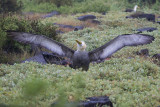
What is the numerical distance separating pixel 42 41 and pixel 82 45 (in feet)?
3.62

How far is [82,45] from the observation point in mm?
7598

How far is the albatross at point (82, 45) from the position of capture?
25.0 ft

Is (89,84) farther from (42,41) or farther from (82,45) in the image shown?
(42,41)

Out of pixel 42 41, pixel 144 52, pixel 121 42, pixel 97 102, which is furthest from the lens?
pixel 144 52

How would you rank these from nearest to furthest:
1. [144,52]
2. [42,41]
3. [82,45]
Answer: [82,45]
[42,41]
[144,52]

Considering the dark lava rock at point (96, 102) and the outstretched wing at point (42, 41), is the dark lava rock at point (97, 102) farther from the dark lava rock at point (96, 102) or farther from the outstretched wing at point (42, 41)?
the outstretched wing at point (42, 41)

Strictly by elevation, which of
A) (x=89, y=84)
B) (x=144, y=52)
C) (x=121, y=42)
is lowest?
(x=144, y=52)

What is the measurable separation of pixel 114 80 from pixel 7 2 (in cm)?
1585

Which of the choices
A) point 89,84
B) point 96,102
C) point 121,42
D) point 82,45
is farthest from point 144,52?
point 96,102

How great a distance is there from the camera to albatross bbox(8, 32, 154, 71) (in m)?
7.62

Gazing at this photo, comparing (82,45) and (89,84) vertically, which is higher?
(82,45)

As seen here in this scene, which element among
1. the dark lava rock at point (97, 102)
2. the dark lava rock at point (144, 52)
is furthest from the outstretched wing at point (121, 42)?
the dark lava rock at point (144, 52)

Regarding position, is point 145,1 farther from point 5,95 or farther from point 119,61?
point 5,95

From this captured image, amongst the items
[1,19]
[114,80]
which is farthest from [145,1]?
[114,80]
